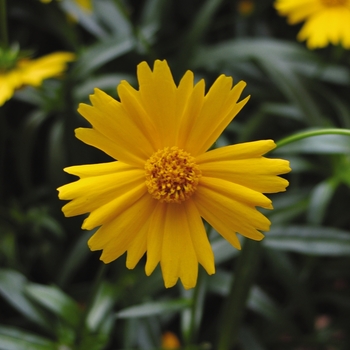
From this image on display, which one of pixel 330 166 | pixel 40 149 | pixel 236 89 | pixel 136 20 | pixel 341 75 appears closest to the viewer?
pixel 236 89

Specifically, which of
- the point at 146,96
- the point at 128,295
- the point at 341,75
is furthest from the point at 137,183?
the point at 341,75

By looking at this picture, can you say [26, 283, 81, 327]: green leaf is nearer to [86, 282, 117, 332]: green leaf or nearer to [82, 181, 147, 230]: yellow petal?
[86, 282, 117, 332]: green leaf

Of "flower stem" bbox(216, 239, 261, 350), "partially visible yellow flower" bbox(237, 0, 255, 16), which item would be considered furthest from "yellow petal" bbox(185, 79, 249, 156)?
"partially visible yellow flower" bbox(237, 0, 255, 16)

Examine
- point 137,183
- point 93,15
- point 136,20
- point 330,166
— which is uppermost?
point 136,20

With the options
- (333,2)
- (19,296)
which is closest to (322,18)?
(333,2)

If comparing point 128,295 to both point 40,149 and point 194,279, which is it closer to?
point 194,279

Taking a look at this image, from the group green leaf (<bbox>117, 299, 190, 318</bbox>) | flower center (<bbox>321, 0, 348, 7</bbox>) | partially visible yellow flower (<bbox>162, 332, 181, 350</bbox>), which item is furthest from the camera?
flower center (<bbox>321, 0, 348, 7</bbox>)

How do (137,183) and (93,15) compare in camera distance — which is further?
(93,15)
